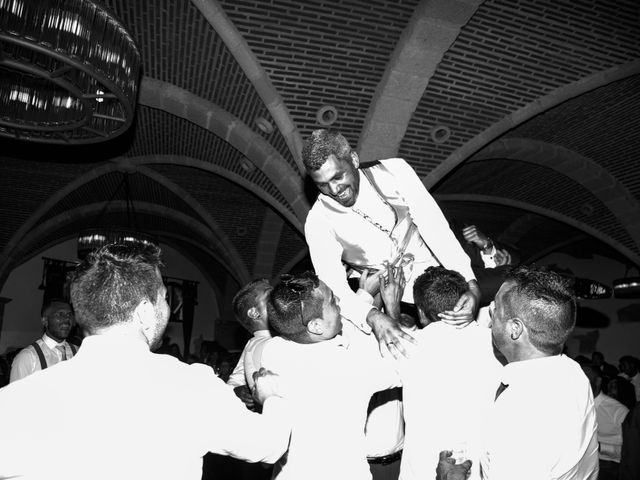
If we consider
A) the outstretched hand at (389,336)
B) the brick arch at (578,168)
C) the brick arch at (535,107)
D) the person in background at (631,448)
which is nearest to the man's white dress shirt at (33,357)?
the outstretched hand at (389,336)

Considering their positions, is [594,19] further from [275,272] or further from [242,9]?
[275,272]

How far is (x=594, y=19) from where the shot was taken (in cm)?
698

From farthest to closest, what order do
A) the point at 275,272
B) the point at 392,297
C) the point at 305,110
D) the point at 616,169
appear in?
the point at 275,272
the point at 616,169
the point at 305,110
the point at 392,297

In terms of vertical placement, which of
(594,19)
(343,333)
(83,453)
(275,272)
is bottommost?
(83,453)

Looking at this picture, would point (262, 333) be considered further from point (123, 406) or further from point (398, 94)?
point (398, 94)

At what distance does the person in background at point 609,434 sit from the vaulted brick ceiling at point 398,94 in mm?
3808

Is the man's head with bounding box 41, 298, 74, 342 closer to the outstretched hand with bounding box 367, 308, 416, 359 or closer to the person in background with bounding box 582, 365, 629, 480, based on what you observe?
the outstretched hand with bounding box 367, 308, 416, 359

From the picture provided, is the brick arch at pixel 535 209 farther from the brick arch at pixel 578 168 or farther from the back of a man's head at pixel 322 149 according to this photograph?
the back of a man's head at pixel 322 149

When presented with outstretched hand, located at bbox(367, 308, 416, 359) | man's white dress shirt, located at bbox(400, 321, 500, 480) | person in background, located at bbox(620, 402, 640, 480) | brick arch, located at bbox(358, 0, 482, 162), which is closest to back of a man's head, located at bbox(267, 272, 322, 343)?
outstretched hand, located at bbox(367, 308, 416, 359)

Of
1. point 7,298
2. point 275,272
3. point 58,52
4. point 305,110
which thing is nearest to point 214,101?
point 305,110

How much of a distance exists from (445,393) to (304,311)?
2.20 feet

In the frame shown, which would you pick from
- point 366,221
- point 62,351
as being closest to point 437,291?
point 366,221

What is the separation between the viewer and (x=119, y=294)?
176 centimetres

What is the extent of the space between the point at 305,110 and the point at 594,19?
3.61 m
